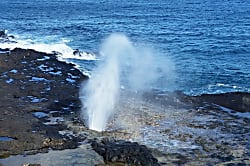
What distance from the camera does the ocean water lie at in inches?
1957

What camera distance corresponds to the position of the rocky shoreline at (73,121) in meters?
29.1

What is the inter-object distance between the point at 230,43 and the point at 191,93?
21778 mm

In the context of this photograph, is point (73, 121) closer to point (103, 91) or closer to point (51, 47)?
point (103, 91)

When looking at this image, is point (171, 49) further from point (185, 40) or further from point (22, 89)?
point (22, 89)

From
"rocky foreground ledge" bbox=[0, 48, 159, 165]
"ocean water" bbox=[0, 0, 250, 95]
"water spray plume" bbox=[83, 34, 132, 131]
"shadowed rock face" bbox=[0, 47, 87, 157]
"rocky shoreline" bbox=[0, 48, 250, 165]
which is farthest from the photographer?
"ocean water" bbox=[0, 0, 250, 95]

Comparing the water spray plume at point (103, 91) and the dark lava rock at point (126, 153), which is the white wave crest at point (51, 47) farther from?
the dark lava rock at point (126, 153)

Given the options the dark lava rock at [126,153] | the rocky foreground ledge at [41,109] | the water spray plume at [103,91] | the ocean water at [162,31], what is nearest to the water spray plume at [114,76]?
the water spray plume at [103,91]

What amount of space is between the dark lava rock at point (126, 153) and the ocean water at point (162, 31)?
14.9 m

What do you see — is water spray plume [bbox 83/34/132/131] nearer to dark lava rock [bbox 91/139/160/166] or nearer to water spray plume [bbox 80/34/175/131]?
water spray plume [bbox 80/34/175/131]

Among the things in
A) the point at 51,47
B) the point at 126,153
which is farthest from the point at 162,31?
the point at 126,153

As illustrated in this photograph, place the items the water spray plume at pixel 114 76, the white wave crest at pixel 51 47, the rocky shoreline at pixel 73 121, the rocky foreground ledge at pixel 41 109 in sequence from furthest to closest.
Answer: the white wave crest at pixel 51 47 < the water spray plume at pixel 114 76 < the rocky foreground ledge at pixel 41 109 < the rocky shoreline at pixel 73 121

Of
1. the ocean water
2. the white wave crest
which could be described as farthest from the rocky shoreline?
the white wave crest

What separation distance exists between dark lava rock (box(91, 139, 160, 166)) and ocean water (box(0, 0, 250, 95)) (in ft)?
48.9

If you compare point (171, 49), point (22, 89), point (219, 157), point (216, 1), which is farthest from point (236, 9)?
point (219, 157)
